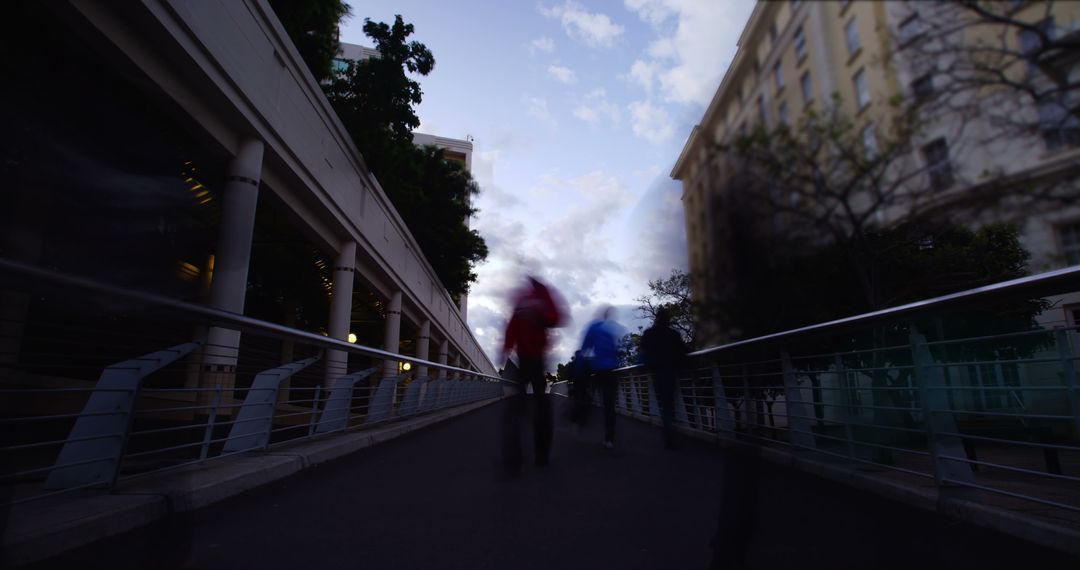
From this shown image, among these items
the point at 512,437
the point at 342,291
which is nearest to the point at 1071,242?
the point at 512,437

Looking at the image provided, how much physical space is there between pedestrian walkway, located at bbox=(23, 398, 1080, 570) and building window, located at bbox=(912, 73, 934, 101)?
3.56ft

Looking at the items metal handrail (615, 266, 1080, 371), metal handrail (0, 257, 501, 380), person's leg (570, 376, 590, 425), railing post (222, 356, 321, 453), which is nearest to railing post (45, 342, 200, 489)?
metal handrail (0, 257, 501, 380)

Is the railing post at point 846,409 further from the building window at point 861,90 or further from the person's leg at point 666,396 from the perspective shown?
the building window at point 861,90

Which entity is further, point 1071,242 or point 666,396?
point 666,396

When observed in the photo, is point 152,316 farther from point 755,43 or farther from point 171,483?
point 755,43

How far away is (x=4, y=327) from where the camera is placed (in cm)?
249

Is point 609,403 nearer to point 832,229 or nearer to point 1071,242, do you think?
point 832,229

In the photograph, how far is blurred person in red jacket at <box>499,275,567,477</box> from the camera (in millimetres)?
5074

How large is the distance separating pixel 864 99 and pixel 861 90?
0.02 metres

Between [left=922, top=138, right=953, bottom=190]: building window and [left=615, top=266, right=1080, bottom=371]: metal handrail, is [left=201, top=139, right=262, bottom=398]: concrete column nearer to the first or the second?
[left=615, top=266, right=1080, bottom=371]: metal handrail

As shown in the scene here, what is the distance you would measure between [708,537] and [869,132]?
7.25 ft

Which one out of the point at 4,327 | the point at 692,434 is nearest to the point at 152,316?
the point at 4,327

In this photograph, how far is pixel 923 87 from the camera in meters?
0.83

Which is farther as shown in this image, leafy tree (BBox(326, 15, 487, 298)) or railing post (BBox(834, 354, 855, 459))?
leafy tree (BBox(326, 15, 487, 298))
